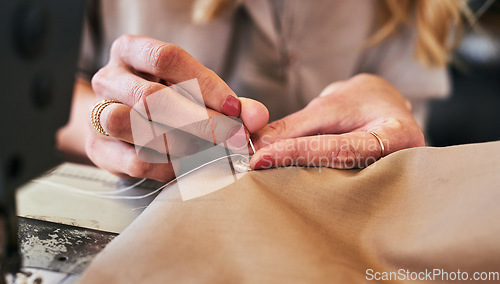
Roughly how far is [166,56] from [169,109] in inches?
2.0

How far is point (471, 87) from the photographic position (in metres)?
1.16

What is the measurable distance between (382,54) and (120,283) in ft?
2.60

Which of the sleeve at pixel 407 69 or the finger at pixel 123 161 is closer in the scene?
the finger at pixel 123 161

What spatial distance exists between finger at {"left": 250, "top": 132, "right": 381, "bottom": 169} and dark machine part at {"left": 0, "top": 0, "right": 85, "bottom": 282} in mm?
180

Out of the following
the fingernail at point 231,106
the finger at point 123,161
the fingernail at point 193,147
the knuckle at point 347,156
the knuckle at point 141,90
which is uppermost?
the knuckle at point 141,90

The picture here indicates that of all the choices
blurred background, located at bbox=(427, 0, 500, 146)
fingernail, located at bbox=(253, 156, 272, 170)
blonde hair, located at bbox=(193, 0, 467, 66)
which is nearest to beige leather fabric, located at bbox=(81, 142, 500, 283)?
fingernail, located at bbox=(253, 156, 272, 170)

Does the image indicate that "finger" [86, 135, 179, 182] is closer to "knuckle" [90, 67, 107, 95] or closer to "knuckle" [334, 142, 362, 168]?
"knuckle" [90, 67, 107, 95]

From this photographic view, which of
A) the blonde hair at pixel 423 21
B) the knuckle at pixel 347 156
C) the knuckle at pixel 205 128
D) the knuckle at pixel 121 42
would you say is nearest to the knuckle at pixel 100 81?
the knuckle at pixel 121 42

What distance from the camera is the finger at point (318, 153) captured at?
1.34 ft

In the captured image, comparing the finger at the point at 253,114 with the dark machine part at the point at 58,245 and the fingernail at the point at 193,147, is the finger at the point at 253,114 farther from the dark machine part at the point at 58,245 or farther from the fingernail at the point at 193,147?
the dark machine part at the point at 58,245

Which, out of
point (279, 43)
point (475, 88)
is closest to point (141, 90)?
point (279, 43)

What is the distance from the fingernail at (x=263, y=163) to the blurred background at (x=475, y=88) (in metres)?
0.84

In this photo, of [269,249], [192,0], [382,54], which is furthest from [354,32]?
[269,249]

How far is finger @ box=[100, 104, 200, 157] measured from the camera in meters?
0.42
